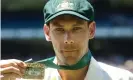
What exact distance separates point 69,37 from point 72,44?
0.11ft

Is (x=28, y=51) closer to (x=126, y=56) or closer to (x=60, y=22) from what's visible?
(x=126, y=56)

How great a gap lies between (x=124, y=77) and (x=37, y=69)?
0.42 m

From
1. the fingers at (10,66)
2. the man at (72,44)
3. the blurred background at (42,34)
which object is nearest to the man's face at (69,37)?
the man at (72,44)

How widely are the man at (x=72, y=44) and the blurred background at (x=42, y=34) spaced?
23.5ft

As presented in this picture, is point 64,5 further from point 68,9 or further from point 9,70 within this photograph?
point 9,70

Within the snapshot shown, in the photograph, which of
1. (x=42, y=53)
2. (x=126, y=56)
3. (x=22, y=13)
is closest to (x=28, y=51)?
(x=42, y=53)

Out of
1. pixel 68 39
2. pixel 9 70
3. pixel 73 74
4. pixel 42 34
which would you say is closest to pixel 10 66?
pixel 9 70

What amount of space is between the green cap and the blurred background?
7.22 meters

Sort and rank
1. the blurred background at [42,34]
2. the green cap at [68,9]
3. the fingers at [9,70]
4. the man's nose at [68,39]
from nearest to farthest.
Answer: the fingers at [9,70] → the man's nose at [68,39] → the green cap at [68,9] → the blurred background at [42,34]

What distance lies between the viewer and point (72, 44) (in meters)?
1.79

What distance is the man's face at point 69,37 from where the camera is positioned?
5.87ft

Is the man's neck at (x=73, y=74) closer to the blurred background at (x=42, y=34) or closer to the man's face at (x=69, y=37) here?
the man's face at (x=69, y=37)

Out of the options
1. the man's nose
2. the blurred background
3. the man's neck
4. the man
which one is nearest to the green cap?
the man

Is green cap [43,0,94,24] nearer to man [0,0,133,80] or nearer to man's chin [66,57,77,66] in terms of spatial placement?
man [0,0,133,80]
